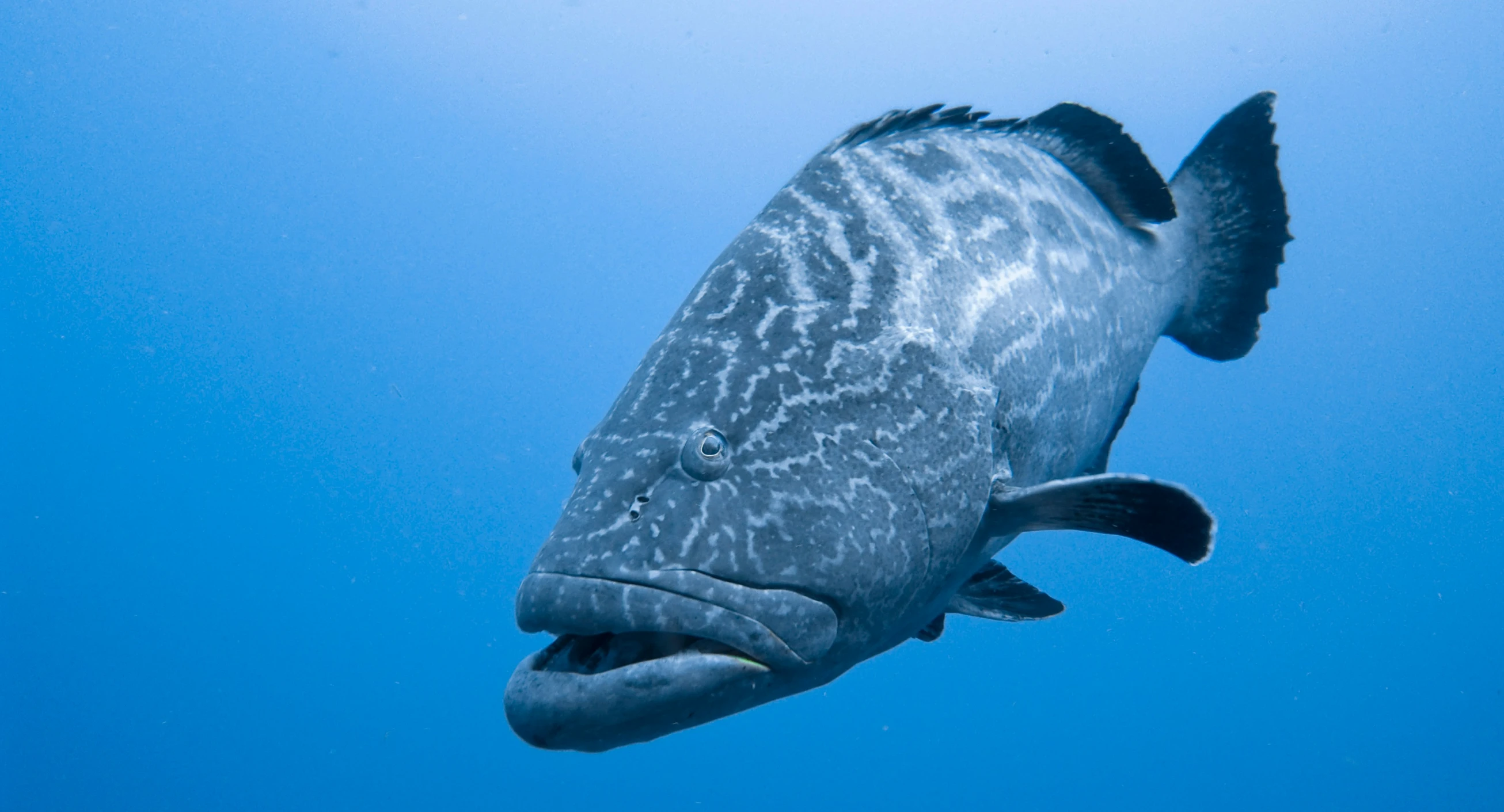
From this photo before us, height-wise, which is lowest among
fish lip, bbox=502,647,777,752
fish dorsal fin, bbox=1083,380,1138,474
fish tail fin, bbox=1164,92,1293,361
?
fish lip, bbox=502,647,777,752

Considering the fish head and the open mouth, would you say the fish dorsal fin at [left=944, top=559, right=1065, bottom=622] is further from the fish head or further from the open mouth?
the open mouth

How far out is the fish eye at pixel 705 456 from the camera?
85.0 inches

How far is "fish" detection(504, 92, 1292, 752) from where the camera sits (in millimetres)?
1981

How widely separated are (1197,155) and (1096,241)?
1.39 metres

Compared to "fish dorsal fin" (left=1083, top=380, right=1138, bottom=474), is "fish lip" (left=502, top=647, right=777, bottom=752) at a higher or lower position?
lower

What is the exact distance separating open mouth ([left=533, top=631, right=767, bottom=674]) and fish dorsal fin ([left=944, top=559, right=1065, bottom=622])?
64.9 inches

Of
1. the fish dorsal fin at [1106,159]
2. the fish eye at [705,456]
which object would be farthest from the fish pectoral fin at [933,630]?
the fish dorsal fin at [1106,159]

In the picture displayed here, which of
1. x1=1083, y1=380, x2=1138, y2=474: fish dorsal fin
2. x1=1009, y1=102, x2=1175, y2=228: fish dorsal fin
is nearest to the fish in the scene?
x1=1009, y1=102, x2=1175, y2=228: fish dorsal fin

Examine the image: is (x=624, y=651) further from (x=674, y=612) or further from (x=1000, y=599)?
(x=1000, y=599)

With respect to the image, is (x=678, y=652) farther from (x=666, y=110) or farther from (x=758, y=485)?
(x=666, y=110)

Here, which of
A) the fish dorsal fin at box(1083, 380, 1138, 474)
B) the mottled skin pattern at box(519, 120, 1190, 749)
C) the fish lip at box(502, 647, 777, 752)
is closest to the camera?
the fish lip at box(502, 647, 777, 752)

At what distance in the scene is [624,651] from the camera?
2.02m

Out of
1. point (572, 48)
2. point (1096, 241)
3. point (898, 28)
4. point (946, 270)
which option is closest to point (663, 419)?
point (946, 270)

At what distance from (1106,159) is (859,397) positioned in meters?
2.64
